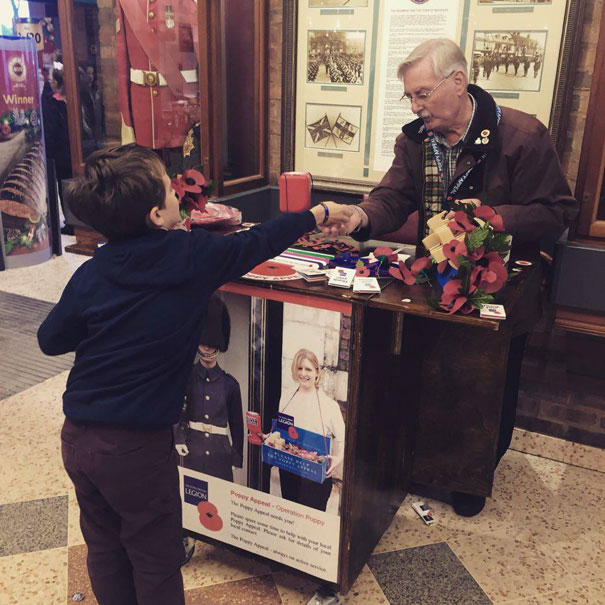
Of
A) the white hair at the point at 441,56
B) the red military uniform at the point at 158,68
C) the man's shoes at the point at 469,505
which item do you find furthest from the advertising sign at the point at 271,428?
the red military uniform at the point at 158,68

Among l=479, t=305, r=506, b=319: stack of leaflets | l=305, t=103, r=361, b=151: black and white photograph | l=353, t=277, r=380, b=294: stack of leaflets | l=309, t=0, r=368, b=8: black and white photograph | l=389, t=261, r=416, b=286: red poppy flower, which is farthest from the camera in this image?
l=305, t=103, r=361, b=151: black and white photograph

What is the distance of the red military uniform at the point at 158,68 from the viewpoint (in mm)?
3682

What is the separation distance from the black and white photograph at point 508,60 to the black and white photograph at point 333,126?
653mm

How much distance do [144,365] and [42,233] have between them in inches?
169

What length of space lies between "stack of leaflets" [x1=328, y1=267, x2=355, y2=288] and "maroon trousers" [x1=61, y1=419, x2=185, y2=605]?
1.87 ft

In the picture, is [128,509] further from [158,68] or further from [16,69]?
[16,69]

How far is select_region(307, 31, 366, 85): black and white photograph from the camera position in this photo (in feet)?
10.8

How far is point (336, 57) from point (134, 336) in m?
2.41

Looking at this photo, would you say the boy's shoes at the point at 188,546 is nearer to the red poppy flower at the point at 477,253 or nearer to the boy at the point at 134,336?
the boy at the point at 134,336

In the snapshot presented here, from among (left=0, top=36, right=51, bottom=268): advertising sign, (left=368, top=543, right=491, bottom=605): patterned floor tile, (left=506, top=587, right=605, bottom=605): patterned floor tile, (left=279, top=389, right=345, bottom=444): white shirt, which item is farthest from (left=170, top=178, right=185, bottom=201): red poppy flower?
(left=0, top=36, right=51, bottom=268): advertising sign

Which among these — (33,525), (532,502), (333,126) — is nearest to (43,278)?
(333,126)

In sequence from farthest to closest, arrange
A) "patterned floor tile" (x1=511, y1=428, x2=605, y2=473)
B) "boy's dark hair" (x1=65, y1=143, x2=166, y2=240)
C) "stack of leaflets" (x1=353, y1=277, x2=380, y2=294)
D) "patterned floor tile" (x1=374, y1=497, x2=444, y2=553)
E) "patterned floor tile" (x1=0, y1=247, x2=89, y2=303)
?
"patterned floor tile" (x1=0, y1=247, x2=89, y2=303) < "patterned floor tile" (x1=511, y1=428, x2=605, y2=473) < "patterned floor tile" (x1=374, y1=497, x2=444, y2=553) < "stack of leaflets" (x1=353, y1=277, x2=380, y2=294) < "boy's dark hair" (x1=65, y1=143, x2=166, y2=240)

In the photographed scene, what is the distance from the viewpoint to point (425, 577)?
6.82ft

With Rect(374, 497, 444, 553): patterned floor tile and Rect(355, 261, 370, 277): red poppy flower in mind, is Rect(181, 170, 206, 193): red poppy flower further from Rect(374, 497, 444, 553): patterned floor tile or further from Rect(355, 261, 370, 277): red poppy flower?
Rect(374, 497, 444, 553): patterned floor tile
